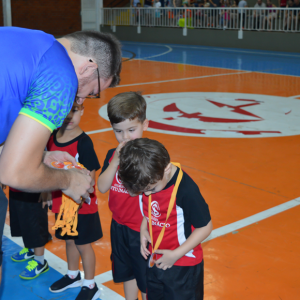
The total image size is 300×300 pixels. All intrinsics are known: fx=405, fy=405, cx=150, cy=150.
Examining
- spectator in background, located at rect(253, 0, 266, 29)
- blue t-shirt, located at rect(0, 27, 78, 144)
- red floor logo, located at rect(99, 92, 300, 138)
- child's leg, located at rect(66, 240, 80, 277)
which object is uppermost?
spectator in background, located at rect(253, 0, 266, 29)

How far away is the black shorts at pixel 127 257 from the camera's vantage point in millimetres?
2475

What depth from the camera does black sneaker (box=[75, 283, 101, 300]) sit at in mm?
2727

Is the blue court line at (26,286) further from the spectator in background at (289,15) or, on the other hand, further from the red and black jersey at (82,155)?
the spectator in background at (289,15)

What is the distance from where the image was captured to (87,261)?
9.46 feet

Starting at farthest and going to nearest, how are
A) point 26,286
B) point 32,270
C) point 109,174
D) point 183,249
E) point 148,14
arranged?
point 148,14, point 32,270, point 26,286, point 109,174, point 183,249

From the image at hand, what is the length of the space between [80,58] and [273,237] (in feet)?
7.82

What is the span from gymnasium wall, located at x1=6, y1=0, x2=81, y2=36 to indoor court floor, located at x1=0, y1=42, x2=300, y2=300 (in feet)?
63.0

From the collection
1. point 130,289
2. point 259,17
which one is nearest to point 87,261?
point 130,289

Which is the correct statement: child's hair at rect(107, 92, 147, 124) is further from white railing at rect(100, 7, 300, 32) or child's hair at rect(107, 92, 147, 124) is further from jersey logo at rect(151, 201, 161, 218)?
white railing at rect(100, 7, 300, 32)

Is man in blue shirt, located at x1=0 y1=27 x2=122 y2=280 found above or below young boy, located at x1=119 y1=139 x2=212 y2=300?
above

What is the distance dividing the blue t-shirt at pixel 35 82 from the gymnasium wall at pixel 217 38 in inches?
743

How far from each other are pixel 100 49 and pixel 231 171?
3341mm

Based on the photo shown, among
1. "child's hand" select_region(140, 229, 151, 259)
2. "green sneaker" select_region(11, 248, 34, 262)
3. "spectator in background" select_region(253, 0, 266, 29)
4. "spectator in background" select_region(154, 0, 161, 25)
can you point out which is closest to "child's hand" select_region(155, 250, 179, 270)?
"child's hand" select_region(140, 229, 151, 259)

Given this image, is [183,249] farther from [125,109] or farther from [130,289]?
[125,109]
